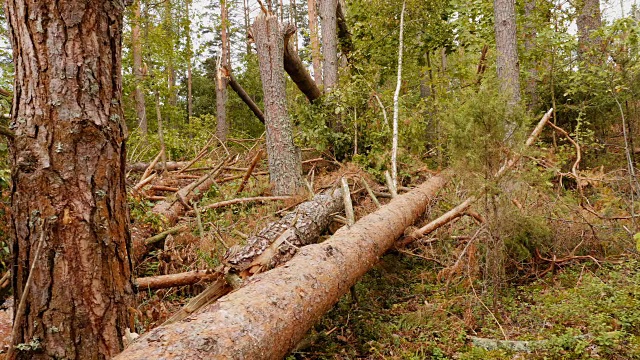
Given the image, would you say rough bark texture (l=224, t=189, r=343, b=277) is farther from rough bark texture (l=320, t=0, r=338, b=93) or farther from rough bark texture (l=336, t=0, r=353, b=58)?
rough bark texture (l=336, t=0, r=353, b=58)

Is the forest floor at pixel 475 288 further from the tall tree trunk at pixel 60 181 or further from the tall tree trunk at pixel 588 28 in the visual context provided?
the tall tree trunk at pixel 588 28

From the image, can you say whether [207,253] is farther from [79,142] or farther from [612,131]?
[612,131]

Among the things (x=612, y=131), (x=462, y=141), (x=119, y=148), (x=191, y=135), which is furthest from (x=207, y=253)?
(x=191, y=135)

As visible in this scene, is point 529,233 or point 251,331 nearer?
point 251,331

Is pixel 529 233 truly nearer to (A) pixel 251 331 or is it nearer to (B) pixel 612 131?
(A) pixel 251 331

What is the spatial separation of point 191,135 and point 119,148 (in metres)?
13.4

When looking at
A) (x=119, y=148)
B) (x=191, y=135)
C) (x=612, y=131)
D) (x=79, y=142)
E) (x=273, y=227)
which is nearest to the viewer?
(x=79, y=142)

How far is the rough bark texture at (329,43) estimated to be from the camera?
28.4 ft

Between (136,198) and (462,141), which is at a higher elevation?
(462,141)

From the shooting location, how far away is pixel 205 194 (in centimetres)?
630

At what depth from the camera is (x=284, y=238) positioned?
3.58 metres

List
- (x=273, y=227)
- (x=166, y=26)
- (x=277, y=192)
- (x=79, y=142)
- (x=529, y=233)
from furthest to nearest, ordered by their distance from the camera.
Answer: (x=166, y=26)
(x=277, y=192)
(x=529, y=233)
(x=273, y=227)
(x=79, y=142)

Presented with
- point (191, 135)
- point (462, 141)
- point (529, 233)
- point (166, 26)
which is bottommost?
point (529, 233)

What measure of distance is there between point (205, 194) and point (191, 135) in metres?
9.26
